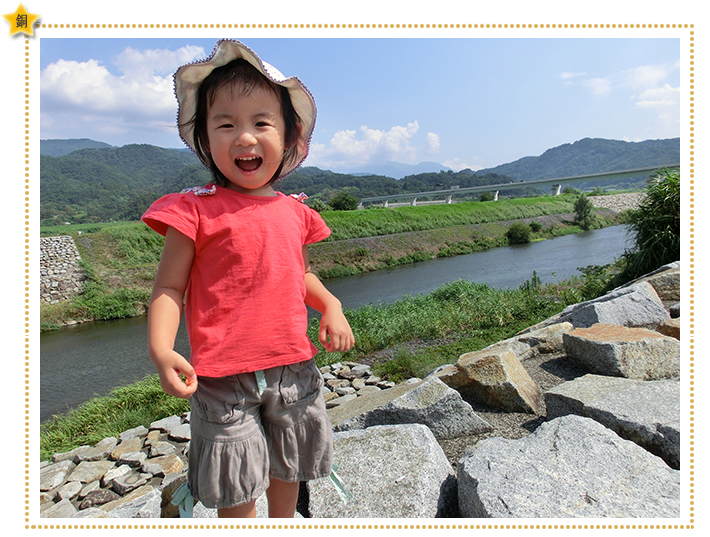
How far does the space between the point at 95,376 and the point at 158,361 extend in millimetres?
7039

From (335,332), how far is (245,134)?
2.53 feet

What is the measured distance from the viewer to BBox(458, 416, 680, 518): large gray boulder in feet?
5.02

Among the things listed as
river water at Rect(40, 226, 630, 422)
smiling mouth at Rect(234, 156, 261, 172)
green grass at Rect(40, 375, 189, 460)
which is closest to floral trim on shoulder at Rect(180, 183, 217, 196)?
smiling mouth at Rect(234, 156, 261, 172)

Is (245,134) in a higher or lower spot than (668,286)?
higher

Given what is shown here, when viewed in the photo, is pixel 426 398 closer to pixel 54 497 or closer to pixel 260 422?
pixel 260 422

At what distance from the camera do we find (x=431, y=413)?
2.42 meters

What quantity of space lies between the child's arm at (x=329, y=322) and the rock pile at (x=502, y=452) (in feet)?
1.90

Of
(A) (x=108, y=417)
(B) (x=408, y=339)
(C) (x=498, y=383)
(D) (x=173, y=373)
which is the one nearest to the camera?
(D) (x=173, y=373)

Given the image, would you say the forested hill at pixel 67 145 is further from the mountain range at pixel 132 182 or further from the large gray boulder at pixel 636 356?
the large gray boulder at pixel 636 356

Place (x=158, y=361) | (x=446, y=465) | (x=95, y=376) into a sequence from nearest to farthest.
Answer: (x=158, y=361)
(x=446, y=465)
(x=95, y=376)

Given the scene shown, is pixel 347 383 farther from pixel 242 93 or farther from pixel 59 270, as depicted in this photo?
pixel 59 270

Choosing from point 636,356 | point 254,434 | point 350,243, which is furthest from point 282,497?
point 350,243

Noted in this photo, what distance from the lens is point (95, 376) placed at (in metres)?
7.18
